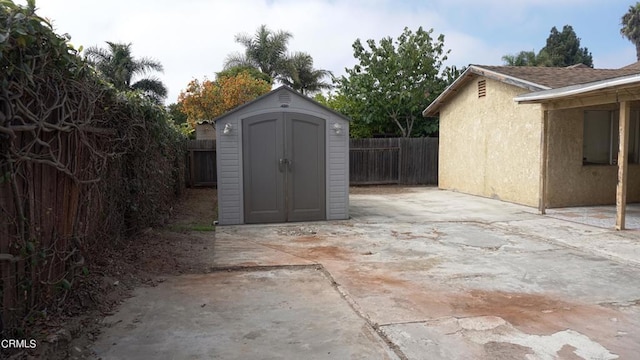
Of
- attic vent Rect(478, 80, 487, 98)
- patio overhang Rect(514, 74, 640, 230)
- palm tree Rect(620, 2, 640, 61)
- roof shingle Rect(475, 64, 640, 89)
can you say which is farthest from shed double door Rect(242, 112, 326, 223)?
palm tree Rect(620, 2, 640, 61)

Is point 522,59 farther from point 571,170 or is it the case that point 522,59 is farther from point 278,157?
point 278,157

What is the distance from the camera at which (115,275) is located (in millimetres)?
4785

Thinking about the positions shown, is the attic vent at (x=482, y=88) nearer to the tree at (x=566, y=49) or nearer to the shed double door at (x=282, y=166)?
the shed double door at (x=282, y=166)

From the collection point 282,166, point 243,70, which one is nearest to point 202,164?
point 282,166

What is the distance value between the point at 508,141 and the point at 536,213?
2.66 m

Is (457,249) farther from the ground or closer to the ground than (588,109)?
closer to the ground

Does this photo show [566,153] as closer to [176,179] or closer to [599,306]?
[599,306]

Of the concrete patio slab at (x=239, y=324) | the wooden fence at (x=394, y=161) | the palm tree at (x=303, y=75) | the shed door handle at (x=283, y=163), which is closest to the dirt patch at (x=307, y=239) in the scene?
the shed door handle at (x=283, y=163)

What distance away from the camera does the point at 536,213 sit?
988 cm

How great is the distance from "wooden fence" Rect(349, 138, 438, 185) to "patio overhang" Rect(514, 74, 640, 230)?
24.7 ft

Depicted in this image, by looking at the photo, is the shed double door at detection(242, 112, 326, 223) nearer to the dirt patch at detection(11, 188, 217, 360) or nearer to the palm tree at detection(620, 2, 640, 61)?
the dirt patch at detection(11, 188, 217, 360)

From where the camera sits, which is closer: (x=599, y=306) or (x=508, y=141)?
(x=599, y=306)

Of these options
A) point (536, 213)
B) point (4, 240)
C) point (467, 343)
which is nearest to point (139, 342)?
point (4, 240)

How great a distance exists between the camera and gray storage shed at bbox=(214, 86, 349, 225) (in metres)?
8.52
